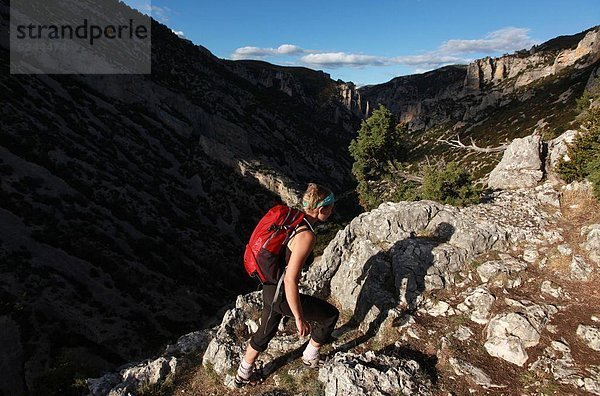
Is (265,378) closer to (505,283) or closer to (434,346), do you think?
(434,346)

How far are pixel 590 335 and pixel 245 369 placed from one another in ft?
22.1

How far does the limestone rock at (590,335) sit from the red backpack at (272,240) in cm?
617

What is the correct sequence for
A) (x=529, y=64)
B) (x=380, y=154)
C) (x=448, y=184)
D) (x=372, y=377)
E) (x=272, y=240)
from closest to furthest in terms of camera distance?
1. (x=272, y=240)
2. (x=372, y=377)
3. (x=448, y=184)
4. (x=380, y=154)
5. (x=529, y=64)

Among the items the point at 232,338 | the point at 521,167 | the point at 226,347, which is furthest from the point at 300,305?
the point at 521,167

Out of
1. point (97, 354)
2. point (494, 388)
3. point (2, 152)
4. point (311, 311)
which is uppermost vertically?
point (2, 152)

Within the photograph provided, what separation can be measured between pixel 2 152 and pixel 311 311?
3420 centimetres

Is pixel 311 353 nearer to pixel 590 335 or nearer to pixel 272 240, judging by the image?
pixel 272 240

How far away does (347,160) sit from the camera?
5507 inches

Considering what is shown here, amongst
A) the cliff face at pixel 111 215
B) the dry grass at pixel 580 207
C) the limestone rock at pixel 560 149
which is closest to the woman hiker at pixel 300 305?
the cliff face at pixel 111 215

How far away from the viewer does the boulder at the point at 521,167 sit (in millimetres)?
12945

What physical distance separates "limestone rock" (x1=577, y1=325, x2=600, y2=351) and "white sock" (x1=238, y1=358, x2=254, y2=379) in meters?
6.51

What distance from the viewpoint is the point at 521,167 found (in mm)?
13570

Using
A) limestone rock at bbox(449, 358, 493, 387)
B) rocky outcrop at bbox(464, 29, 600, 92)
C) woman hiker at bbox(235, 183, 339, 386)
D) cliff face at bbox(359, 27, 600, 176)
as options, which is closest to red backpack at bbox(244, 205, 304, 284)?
woman hiker at bbox(235, 183, 339, 386)

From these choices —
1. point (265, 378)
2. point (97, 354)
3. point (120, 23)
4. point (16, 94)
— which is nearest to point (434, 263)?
point (265, 378)
